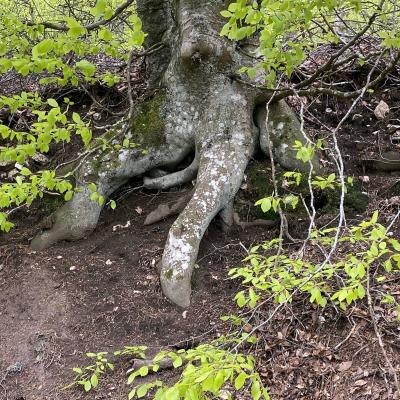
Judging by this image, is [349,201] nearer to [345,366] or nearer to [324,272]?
[345,366]

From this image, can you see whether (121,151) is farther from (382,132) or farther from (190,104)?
(382,132)

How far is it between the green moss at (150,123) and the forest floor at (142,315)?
67cm

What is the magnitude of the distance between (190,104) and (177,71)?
43cm

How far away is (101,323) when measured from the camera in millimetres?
4410

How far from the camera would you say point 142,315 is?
443 cm

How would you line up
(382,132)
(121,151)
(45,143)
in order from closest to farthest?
(45,143) < (121,151) < (382,132)

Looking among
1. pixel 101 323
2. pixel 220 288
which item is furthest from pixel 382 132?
pixel 101 323

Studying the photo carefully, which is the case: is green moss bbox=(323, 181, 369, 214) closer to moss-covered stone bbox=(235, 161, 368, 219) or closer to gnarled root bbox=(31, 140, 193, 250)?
→ moss-covered stone bbox=(235, 161, 368, 219)

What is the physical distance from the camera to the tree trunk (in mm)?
5262

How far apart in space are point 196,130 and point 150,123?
60 cm

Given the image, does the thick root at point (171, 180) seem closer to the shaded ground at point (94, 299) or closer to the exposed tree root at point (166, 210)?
the shaded ground at point (94, 299)

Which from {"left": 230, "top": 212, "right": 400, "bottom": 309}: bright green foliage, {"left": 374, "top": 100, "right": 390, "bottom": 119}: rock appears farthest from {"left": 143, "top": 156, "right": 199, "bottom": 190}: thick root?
{"left": 374, "top": 100, "right": 390, "bottom": 119}: rock

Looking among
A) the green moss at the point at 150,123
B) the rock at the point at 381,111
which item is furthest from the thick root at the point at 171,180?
the rock at the point at 381,111

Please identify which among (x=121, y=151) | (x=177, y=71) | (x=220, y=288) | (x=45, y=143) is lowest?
(x=220, y=288)
